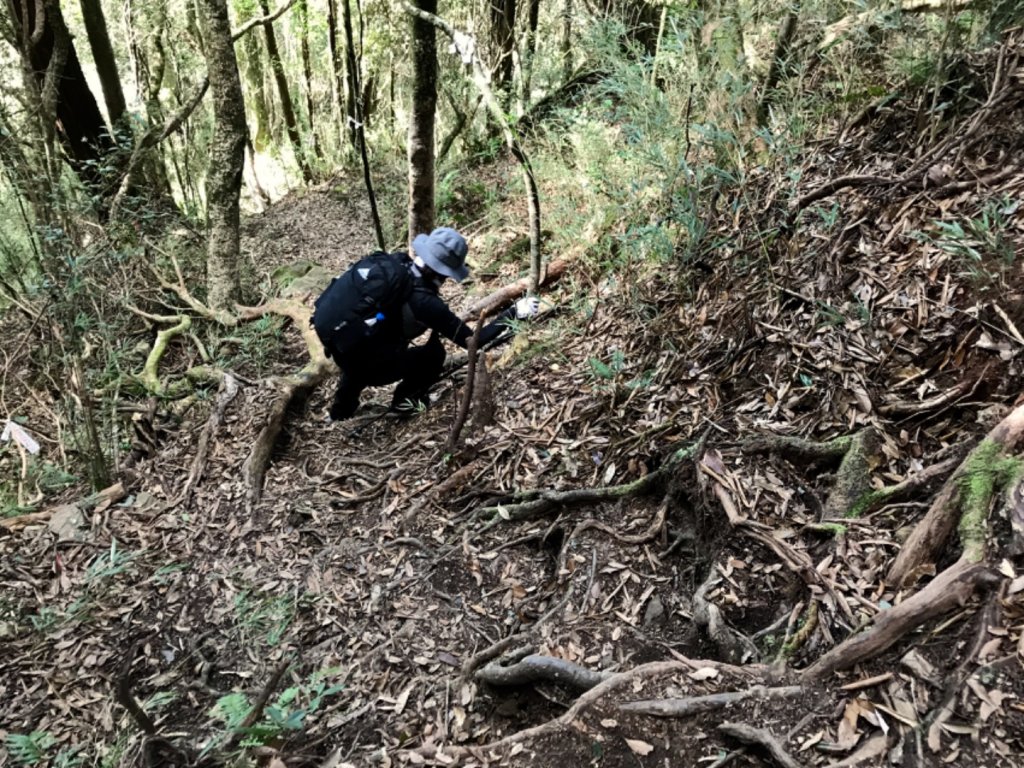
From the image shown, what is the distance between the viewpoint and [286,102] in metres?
13.9

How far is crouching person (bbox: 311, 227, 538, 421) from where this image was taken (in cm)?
439

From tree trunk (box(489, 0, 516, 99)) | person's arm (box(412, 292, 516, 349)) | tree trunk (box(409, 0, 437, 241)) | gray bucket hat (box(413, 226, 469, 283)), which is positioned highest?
tree trunk (box(489, 0, 516, 99))

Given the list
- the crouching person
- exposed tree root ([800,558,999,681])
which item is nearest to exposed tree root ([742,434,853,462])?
exposed tree root ([800,558,999,681])

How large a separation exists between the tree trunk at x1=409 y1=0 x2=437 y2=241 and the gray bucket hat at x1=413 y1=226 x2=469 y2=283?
5.52ft

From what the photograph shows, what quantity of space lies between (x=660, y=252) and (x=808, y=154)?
3.34 ft

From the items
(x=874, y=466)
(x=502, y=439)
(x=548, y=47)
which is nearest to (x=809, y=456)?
(x=874, y=466)

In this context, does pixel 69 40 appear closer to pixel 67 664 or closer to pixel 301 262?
pixel 301 262

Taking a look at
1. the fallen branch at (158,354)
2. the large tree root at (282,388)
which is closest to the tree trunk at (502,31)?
the large tree root at (282,388)

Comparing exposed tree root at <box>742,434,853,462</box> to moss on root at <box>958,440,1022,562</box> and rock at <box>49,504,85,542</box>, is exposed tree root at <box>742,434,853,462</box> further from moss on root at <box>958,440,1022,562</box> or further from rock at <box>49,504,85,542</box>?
rock at <box>49,504,85,542</box>

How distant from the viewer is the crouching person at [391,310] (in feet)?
14.4

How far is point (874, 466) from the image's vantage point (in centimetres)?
259

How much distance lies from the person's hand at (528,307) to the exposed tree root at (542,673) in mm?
2663

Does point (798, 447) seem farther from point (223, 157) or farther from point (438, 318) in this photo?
point (223, 157)

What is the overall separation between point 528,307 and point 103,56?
27.1 feet
